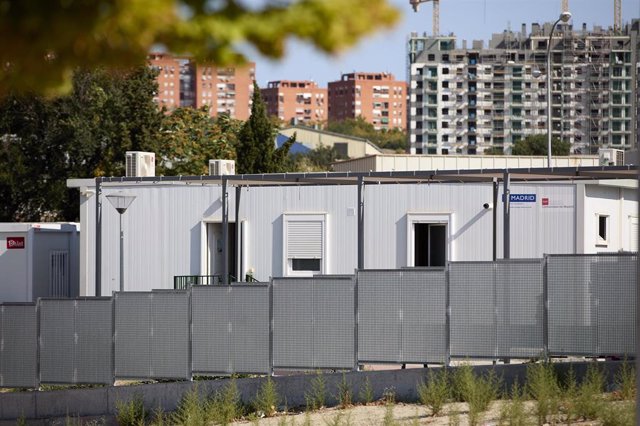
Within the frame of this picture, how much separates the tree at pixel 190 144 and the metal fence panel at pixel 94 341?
28.8 m

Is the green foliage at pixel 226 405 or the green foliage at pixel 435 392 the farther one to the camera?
the green foliage at pixel 226 405

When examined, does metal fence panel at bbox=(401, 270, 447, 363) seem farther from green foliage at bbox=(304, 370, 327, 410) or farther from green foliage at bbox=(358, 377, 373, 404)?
green foliage at bbox=(304, 370, 327, 410)

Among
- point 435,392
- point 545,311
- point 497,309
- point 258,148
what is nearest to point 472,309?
point 497,309

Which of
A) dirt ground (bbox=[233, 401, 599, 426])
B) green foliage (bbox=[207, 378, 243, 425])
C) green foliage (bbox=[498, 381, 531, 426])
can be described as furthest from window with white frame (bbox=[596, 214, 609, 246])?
green foliage (bbox=[498, 381, 531, 426])

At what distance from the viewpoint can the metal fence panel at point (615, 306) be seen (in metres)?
16.2

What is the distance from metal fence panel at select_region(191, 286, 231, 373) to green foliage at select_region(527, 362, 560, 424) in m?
4.82

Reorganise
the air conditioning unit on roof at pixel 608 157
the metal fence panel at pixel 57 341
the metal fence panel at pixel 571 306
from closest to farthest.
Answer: the metal fence panel at pixel 571 306, the metal fence panel at pixel 57 341, the air conditioning unit on roof at pixel 608 157

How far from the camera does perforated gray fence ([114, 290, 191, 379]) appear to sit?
1866 cm

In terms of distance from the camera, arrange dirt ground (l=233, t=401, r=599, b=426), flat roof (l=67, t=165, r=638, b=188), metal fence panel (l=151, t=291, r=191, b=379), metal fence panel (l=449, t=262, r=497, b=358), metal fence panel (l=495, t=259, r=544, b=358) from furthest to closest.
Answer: flat roof (l=67, t=165, r=638, b=188)
metal fence panel (l=151, t=291, r=191, b=379)
metal fence panel (l=449, t=262, r=497, b=358)
metal fence panel (l=495, t=259, r=544, b=358)
dirt ground (l=233, t=401, r=599, b=426)

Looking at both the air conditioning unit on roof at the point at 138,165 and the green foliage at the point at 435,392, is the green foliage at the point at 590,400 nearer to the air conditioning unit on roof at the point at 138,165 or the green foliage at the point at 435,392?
the green foliage at the point at 435,392

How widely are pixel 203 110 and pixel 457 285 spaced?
3864 cm

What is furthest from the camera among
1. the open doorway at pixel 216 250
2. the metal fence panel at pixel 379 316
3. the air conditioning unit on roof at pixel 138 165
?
the air conditioning unit on roof at pixel 138 165

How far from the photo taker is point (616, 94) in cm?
18675

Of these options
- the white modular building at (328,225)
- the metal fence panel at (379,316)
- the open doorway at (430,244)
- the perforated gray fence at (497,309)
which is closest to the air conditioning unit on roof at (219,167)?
the white modular building at (328,225)
